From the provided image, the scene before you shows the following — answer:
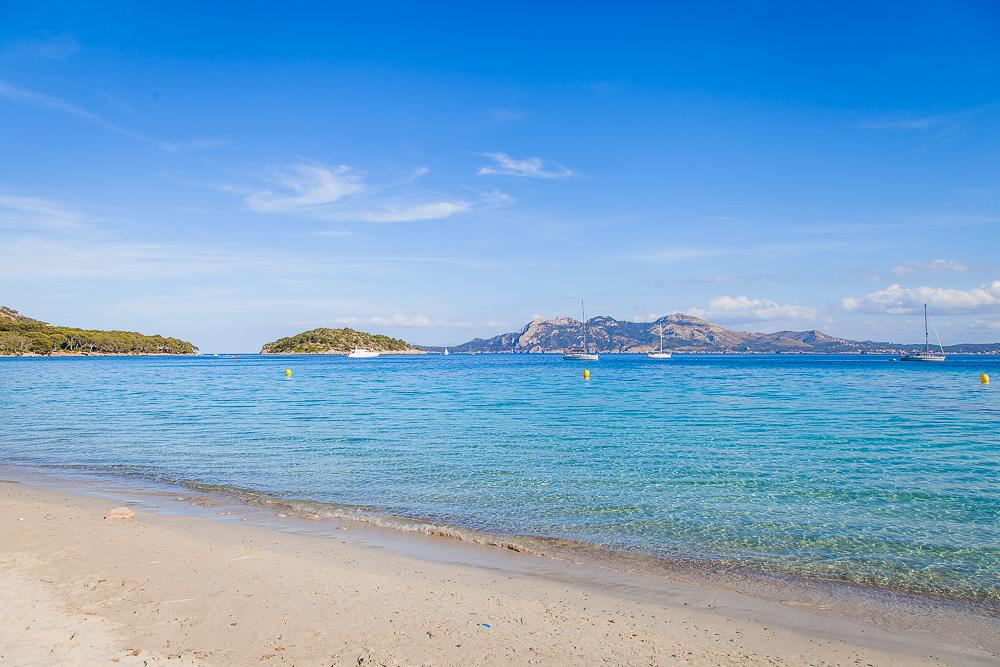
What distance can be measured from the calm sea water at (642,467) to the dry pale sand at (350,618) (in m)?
2.50

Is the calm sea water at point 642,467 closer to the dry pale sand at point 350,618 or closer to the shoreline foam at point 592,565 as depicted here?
the shoreline foam at point 592,565

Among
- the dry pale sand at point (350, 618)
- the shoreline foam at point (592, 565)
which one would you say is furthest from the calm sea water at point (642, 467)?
the dry pale sand at point (350, 618)

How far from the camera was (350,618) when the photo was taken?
6.90 m

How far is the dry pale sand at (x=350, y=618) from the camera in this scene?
603 cm

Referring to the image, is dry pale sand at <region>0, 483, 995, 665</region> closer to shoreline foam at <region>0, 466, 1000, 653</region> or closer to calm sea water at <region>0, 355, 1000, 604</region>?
shoreline foam at <region>0, 466, 1000, 653</region>

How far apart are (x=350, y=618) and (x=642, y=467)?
1152 centimetres

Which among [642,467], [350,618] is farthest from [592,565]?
[642,467]

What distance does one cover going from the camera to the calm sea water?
1042 centimetres

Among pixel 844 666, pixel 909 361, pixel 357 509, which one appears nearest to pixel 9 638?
A: pixel 357 509

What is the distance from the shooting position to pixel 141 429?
2622 centimetres

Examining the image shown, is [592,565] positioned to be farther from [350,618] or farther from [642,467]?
[642,467]

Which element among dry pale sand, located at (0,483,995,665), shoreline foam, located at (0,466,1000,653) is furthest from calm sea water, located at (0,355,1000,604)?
dry pale sand, located at (0,483,995,665)

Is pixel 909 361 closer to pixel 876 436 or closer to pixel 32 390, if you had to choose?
pixel 876 436

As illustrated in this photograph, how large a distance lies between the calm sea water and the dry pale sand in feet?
8.21
